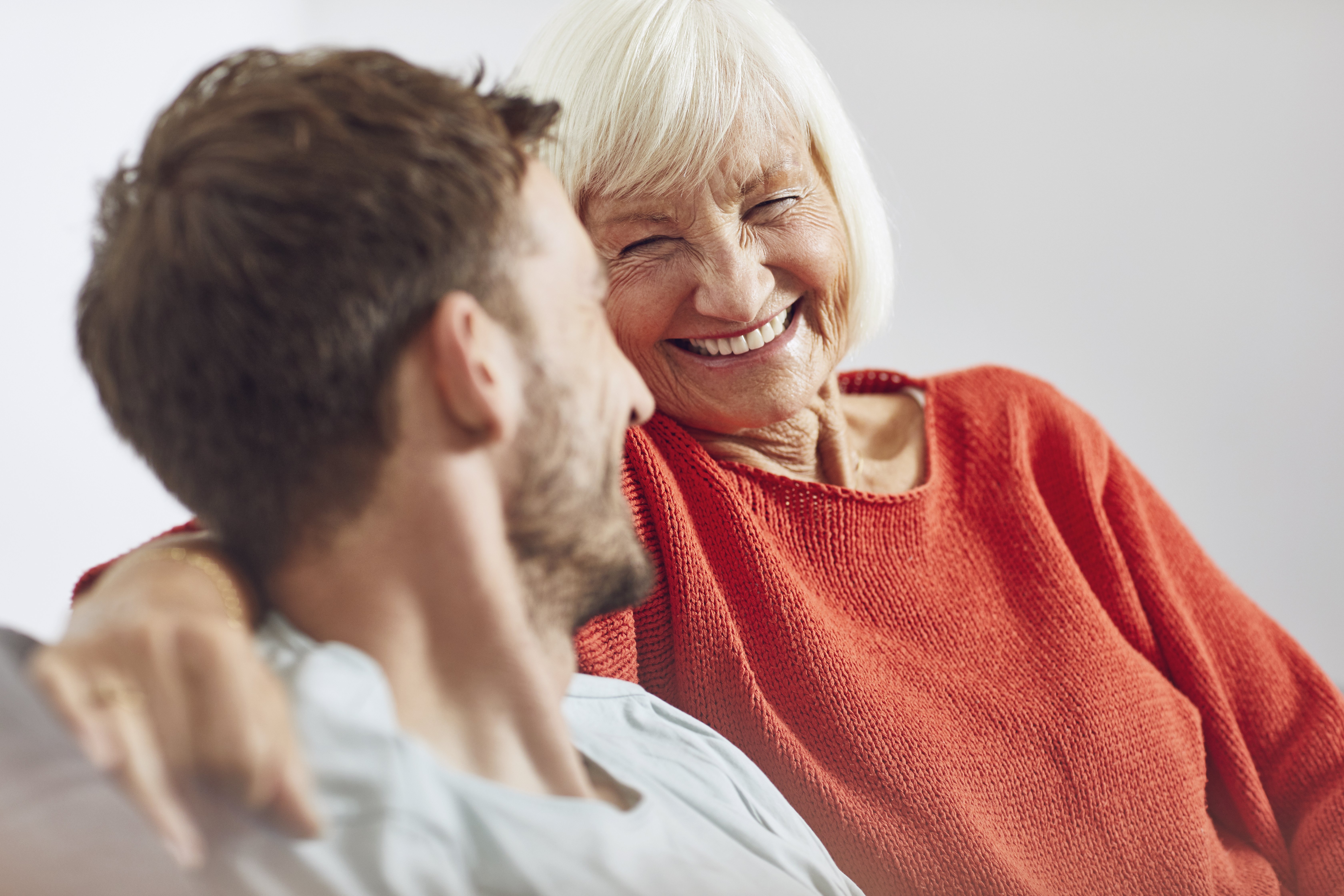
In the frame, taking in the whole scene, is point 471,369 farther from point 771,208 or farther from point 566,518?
point 771,208

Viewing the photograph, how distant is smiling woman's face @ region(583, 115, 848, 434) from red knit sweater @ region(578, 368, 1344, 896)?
64mm

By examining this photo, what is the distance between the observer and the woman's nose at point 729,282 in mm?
1000

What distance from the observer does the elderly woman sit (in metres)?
0.90

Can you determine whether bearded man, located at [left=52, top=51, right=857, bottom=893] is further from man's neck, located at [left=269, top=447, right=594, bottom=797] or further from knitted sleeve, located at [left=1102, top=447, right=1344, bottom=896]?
knitted sleeve, located at [left=1102, top=447, right=1344, bottom=896]

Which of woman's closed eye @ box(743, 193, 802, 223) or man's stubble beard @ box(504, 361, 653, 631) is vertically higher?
woman's closed eye @ box(743, 193, 802, 223)

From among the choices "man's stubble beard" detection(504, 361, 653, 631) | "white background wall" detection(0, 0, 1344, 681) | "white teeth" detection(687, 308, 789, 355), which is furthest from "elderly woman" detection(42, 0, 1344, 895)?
"white background wall" detection(0, 0, 1344, 681)

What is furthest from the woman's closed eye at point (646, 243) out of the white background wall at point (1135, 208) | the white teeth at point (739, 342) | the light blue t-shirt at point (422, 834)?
the white background wall at point (1135, 208)

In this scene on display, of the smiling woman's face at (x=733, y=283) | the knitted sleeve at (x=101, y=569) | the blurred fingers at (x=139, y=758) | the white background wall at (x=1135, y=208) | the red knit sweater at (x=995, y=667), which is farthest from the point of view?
the white background wall at (x=1135, y=208)

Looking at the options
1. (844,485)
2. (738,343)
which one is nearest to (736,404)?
(738,343)

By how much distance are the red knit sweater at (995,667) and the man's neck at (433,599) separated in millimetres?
305

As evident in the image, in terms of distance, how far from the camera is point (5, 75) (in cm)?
105

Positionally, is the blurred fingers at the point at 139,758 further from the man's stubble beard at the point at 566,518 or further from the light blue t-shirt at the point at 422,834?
the man's stubble beard at the point at 566,518

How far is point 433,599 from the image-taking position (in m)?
0.52

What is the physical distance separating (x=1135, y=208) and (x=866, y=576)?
1284 mm
